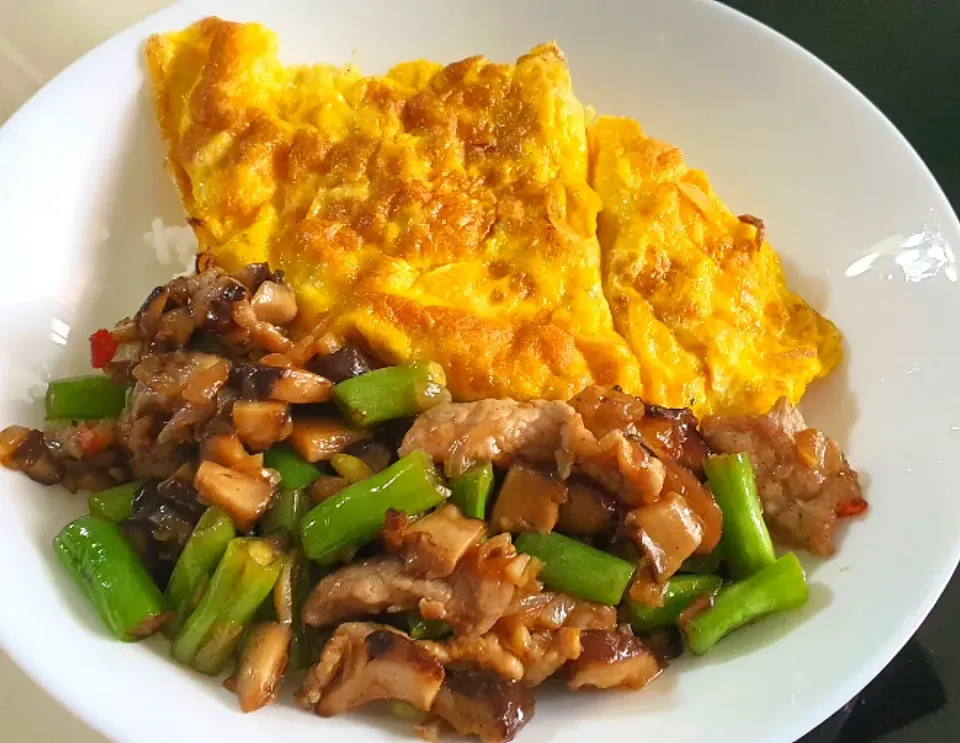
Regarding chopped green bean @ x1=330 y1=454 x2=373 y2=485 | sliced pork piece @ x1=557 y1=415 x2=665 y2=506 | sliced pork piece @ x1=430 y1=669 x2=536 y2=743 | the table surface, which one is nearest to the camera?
sliced pork piece @ x1=430 y1=669 x2=536 y2=743

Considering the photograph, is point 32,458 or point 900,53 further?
point 900,53

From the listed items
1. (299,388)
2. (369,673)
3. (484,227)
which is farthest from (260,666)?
(484,227)

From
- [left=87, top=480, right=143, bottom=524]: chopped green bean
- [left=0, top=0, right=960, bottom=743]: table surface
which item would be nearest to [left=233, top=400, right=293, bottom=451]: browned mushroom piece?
[left=87, top=480, right=143, bottom=524]: chopped green bean

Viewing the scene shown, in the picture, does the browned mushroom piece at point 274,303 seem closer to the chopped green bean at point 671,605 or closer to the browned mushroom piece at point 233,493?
the browned mushroom piece at point 233,493

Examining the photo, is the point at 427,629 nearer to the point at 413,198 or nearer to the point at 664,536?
the point at 664,536

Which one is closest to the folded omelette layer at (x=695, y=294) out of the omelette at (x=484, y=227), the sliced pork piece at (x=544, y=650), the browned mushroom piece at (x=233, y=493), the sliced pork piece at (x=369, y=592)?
the omelette at (x=484, y=227)

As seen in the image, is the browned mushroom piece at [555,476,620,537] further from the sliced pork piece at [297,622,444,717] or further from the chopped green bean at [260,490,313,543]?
the chopped green bean at [260,490,313,543]
